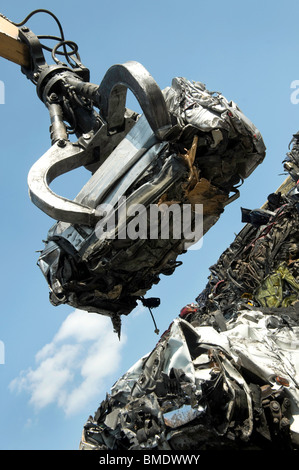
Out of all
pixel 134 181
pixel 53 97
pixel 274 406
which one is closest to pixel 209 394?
pixel 274 406

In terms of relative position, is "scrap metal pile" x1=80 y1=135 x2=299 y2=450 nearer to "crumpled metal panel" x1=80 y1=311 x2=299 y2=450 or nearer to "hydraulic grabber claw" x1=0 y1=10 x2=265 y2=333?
"crumpled metal panel" x1=80 y1=311 x2=299 y2=450

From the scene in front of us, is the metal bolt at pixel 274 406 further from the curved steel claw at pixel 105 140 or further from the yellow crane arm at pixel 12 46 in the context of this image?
the yellow crane arm at pixel 12 46

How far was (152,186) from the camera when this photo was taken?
281 inches

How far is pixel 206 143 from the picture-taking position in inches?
279

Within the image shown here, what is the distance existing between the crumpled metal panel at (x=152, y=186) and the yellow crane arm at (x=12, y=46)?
3.08m

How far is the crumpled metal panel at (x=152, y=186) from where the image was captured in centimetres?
706

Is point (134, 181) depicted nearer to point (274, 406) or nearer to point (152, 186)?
point (152, 186)

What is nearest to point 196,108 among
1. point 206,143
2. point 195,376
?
point 206,143

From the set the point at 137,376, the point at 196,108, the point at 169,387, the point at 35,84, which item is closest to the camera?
the point at 169,387

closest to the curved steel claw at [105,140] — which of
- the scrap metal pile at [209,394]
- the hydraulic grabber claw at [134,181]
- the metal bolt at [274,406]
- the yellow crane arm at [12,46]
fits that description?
the hydraulic grabber claw at [134,181]

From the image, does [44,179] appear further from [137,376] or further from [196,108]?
[137,376]

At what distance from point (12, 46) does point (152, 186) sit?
4342mm

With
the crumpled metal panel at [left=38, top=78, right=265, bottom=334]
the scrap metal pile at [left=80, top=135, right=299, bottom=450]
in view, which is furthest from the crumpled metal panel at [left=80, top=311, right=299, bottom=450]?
the crumpled metal panel at [left=38, top=78, right=265, bottom=334]
